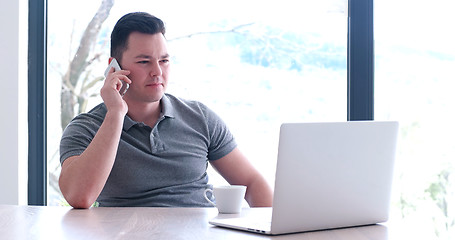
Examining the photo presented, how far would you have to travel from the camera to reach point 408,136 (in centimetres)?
291

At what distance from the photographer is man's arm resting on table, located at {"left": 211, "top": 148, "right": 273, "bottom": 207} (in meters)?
2.29

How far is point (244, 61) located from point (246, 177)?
2.67ft

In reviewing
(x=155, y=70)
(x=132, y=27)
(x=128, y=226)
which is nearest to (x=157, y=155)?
(x=155, y=70)

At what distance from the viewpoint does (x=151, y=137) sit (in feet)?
7.22

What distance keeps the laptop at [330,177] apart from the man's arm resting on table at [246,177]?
820mm

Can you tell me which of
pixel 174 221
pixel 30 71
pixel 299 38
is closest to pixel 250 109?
pixel 299 38

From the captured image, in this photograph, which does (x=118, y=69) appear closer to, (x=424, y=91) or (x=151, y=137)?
(x=151, y=137)

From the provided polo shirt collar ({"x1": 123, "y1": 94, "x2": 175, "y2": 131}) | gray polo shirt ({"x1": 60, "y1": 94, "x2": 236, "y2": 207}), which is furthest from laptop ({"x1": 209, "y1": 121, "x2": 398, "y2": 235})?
polo shirt collar ({"x1": 123, "y1": 94, "x2": 175, "y2": 131})

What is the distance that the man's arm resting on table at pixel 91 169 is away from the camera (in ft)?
6.11

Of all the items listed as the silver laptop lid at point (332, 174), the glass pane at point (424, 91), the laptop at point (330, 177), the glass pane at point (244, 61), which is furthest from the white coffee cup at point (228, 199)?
the glass pane at point (424, 91)

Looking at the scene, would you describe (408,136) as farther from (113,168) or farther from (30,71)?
(30,71)

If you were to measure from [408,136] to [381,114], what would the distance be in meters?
0.17

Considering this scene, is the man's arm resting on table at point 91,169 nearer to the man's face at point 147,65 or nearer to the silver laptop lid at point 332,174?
the man's face at point 147,65

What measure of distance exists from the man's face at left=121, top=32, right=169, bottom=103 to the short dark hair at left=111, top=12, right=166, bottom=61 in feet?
0.07
